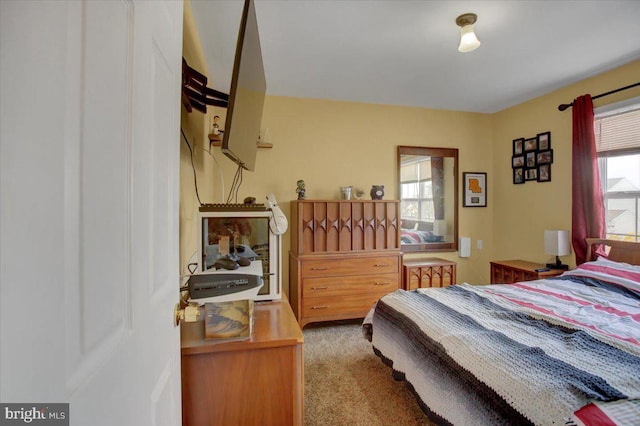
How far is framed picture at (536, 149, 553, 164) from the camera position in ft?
10.6

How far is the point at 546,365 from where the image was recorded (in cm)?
118

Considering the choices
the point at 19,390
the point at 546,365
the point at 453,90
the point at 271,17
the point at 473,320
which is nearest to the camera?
the point at 19,390

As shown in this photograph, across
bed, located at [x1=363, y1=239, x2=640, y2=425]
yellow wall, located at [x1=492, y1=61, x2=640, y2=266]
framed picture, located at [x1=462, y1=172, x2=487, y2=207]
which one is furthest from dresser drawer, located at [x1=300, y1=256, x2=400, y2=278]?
yellow wall, located at [x1=492, y1=61, x2=640, y2=266]

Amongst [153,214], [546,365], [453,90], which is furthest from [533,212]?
[153,214]

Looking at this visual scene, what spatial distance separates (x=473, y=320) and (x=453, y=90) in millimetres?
2662

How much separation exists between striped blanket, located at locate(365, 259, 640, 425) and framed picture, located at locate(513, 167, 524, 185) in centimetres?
160

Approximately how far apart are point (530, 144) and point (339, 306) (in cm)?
308

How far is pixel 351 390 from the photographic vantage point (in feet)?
6.63

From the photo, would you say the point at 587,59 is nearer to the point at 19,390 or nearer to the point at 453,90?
the point at 453,90

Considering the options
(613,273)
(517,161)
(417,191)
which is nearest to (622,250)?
(613,273)

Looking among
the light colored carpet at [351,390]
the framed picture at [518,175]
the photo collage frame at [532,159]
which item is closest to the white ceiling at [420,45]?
the photo collage frame at [532,159]

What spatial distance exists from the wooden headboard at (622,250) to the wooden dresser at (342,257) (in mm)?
1891

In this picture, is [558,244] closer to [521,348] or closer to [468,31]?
[521,348]

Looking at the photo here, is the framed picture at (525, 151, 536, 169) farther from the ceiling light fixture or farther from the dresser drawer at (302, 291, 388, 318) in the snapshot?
the dresser drawer at (302, 291, 388, 318)
